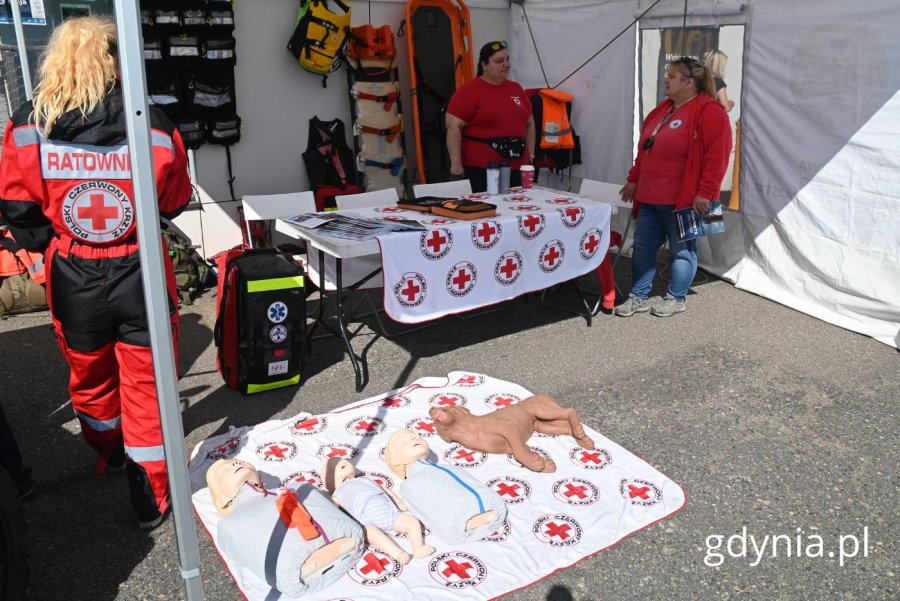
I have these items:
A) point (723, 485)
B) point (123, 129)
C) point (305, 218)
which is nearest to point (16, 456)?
point (123, 129)

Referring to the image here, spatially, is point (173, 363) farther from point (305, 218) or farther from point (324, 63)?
point (324, 63)

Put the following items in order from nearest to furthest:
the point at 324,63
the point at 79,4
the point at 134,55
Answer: the point at 134,55, the point at 79,4, the point at 324,63

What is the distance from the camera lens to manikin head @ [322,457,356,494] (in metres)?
2.61

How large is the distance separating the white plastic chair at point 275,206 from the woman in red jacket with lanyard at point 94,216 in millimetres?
1781

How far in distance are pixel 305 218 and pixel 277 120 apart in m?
2.18

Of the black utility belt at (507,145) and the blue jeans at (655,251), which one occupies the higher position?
the black utility belt at (507,145)

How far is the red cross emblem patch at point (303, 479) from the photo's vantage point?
273 centimetres

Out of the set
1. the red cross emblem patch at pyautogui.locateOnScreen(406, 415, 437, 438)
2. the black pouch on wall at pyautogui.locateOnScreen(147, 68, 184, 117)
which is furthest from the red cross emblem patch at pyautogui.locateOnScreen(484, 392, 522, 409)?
the black pouch on wall at pyautogui.locateOnScreen(147, 68, 184, 117)

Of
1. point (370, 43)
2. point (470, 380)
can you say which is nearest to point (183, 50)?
point (370, 43)

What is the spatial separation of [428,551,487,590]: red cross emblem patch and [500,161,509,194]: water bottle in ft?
8.98

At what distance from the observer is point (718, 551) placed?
2412 millimetres

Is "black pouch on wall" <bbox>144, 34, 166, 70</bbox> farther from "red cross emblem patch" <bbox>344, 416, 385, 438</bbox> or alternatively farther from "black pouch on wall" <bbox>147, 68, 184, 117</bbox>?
"red cross emblem patch" <bbox>344, 416, 385, 438</bbox>

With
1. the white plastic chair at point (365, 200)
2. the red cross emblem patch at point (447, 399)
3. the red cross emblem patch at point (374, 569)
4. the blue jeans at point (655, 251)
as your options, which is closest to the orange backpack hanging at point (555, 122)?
the blue jeans at point (655, 251)

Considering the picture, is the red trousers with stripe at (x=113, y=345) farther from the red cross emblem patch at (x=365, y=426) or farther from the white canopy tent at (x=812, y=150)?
the white canopy tent at (x=812, y=150)
